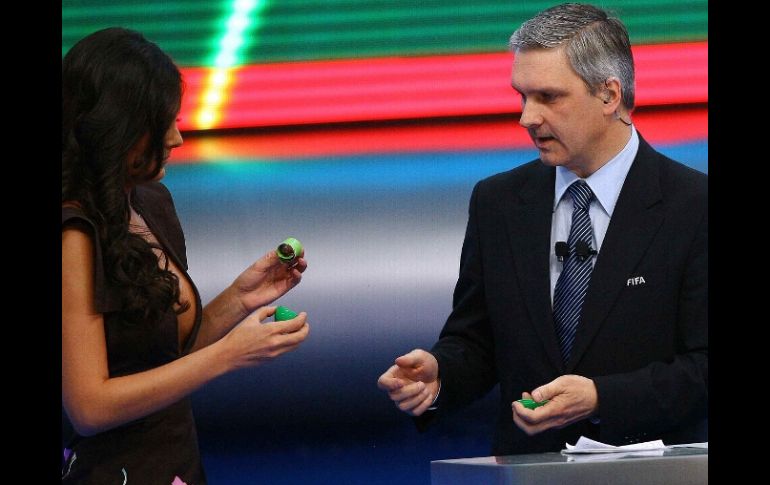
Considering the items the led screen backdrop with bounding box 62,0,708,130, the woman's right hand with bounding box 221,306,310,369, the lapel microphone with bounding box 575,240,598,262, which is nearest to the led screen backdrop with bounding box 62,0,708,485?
the led screen backdrop with bounding box 62,0,708,130

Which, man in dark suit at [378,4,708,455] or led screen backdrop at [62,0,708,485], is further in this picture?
led screen backdrop at [62,0,708,485]

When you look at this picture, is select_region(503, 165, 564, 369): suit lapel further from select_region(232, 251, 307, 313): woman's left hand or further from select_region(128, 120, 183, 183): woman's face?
select_region(128, 120, 183, 183): woman's face

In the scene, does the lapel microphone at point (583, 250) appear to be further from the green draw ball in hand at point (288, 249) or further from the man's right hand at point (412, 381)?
the green draw ball in hand at point (288, 249)

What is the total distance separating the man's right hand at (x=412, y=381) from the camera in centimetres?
250

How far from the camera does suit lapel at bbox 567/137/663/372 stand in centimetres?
259

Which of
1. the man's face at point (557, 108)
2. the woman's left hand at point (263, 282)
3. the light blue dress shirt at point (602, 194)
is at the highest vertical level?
the man's face at point (557, 108)

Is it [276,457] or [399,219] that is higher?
[399,219]

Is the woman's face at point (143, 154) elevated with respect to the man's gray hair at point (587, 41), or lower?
lower

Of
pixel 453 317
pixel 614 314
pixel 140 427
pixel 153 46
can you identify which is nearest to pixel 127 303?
pixel 140 427

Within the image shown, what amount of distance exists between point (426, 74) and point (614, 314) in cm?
108

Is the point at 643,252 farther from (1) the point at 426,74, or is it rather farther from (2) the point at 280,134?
(2) the point at 280,134

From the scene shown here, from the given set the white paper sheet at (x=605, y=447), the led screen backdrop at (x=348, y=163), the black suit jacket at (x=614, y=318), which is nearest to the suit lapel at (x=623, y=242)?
the black suit jacket at (x=614, y=318)

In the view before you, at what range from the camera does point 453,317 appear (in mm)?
2828

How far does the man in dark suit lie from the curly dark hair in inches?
25.0
